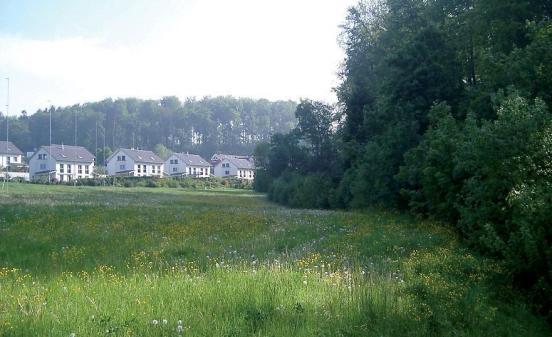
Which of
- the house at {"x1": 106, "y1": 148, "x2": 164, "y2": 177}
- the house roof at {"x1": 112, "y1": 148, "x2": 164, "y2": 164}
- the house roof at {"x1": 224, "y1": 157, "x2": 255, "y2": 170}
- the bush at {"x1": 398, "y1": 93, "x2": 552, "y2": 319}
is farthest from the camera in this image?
the house roof at {"x1": 224, "y1": 157, "x2": 255, "y2": 170}

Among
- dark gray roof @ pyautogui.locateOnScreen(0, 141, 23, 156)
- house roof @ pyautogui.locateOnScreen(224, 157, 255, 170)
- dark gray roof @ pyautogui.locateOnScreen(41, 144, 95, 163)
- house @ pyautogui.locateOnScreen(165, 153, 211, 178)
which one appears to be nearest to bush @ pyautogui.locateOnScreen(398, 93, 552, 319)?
dark gray roof @ pyautogui.locateOnScreen(41, 144, 95, 163)

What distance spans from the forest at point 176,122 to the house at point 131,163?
22600 millimetres

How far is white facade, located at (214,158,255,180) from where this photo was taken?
138 metres

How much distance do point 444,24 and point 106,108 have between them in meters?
142

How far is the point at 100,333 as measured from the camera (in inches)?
259

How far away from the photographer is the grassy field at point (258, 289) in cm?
725

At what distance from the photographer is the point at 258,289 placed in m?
8.56

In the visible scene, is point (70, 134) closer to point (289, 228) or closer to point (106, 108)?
point (106, 108)

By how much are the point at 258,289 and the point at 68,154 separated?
11002 centimetres

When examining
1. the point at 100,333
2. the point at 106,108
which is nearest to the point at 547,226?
Answer: the point at 100,333

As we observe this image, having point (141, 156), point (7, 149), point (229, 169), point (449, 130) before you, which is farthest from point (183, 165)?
point (449, 130)

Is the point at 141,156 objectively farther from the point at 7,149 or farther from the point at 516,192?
the point at 516,192

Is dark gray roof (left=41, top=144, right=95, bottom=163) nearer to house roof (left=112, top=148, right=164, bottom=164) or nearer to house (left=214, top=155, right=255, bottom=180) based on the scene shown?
house roof (left=112, top=148, right=164, bottom=164)

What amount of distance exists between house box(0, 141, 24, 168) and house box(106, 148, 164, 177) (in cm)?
1926
